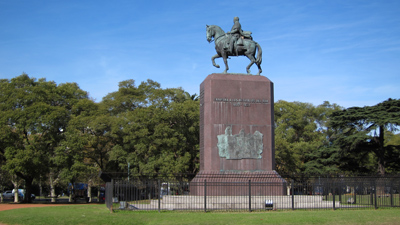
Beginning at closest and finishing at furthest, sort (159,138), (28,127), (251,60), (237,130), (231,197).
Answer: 1. (231,197)
2. (237,130)
3. (251,60)
4. (28,127)
5. (159,138)

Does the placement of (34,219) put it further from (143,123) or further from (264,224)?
(143,123)

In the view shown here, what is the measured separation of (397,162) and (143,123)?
2376cm

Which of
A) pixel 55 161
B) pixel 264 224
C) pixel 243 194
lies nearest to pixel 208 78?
pixel 243 194

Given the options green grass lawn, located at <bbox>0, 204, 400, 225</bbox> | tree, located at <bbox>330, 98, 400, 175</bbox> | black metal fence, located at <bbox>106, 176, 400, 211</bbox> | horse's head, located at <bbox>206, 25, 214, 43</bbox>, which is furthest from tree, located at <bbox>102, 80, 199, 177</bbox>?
green grass lawn, located at <bbox>0, 204, 400, 225</bbox>

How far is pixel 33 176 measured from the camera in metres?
41.4

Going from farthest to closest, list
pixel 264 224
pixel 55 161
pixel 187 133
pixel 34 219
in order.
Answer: pixel 187 133, pixel 55 161, pixel 34 219, pixel 264 224

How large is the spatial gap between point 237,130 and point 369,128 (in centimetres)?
2309

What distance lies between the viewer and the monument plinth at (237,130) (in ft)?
72.1

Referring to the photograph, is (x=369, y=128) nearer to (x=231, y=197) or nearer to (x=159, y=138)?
(x=159, y=138)

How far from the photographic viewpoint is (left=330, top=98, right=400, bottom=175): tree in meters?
40.2

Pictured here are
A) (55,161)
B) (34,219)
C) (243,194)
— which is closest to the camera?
(34,219)

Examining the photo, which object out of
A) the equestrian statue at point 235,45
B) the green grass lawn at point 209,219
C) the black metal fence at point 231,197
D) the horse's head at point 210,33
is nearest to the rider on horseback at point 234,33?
the equestrian statue at point 235,45

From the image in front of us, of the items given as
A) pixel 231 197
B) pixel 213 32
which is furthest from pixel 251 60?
pixel 231 197

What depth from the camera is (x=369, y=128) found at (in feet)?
135
